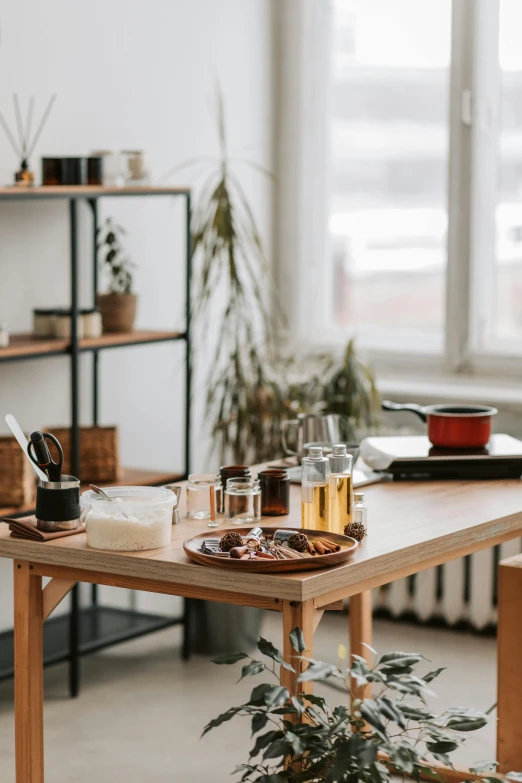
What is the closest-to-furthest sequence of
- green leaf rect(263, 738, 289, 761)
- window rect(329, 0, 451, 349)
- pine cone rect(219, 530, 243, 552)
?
green leaf rect(263, 738, 289, 761)
pine cone rect(219, 530, 243, 552)
window rect(329, 0, 451, 349)

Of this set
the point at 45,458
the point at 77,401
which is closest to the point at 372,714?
the point at 45,458

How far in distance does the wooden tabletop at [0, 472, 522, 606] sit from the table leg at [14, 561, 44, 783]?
0.27 ft

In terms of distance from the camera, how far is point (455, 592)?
456cm

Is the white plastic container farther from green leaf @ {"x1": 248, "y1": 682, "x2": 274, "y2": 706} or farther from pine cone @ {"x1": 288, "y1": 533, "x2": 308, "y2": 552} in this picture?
green leaf @ {"x1": 248, "y1": 682, "x2": 274, "y2": 706}

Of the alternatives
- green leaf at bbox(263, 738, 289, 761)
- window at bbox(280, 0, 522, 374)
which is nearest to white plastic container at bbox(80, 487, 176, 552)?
green leaf at bbox(263, 738, 289, 761)

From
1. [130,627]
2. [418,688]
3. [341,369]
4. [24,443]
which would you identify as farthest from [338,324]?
[418,688]

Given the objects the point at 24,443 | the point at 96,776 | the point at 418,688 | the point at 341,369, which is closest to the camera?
the point at 418,688

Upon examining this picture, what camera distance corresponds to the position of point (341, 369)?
4.43m

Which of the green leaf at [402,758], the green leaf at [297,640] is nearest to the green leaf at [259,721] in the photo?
the green leaf at [297,640]

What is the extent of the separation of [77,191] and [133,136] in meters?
0.77

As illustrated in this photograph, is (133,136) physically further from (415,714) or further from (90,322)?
(415,714)

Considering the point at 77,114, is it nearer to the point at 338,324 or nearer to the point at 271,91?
the point at 271,91

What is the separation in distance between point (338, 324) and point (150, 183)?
4.71ft

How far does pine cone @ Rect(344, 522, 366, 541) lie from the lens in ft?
8.46
